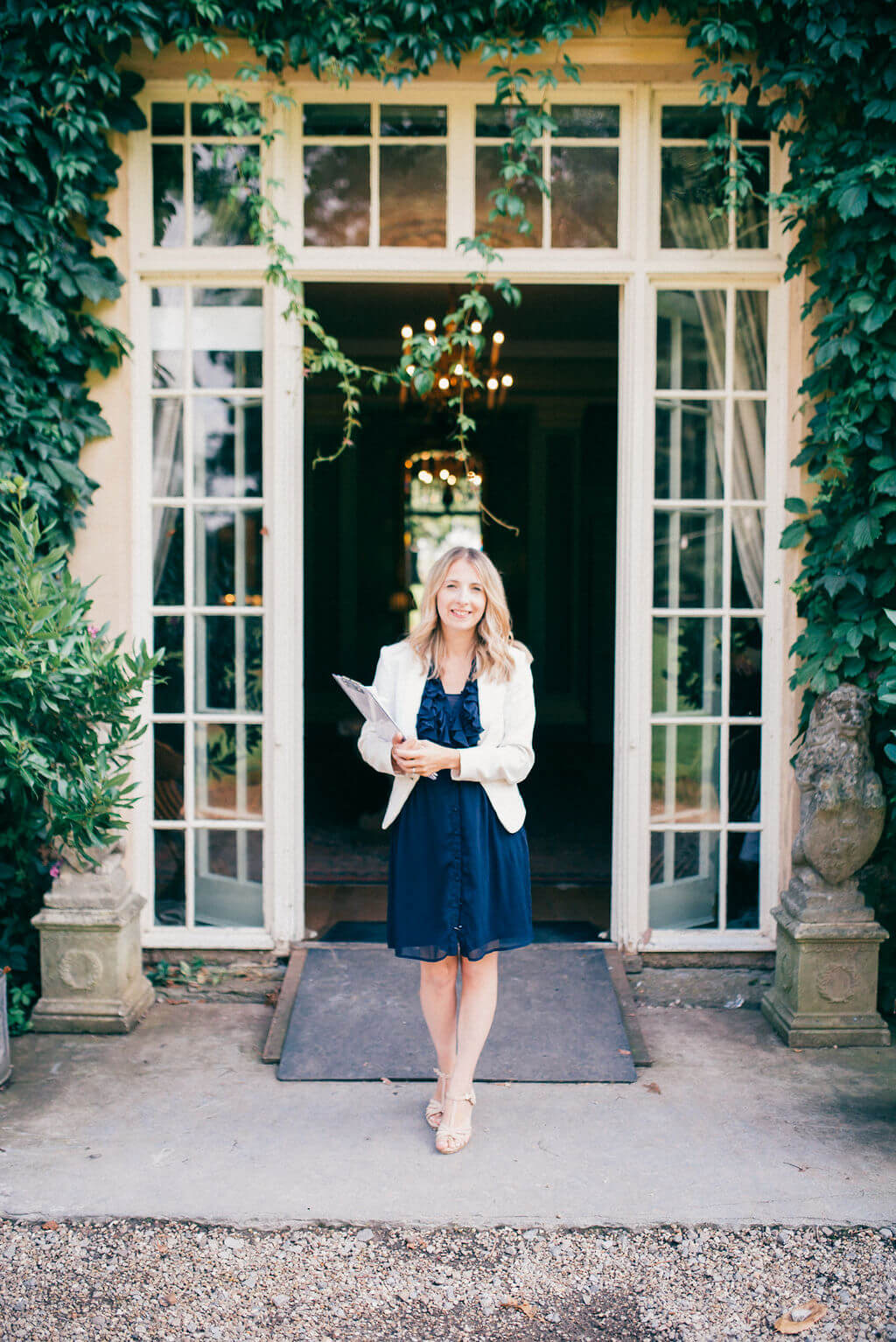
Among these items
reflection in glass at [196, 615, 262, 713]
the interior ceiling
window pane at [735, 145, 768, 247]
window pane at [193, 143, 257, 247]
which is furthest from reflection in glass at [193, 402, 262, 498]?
the interior ceiling

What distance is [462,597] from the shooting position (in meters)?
2.71

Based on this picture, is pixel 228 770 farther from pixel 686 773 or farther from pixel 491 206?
pixel 491 206

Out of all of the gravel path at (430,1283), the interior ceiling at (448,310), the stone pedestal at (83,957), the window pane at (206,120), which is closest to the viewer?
the gravel path at (430,1283)

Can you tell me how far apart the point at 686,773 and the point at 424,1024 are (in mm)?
1405

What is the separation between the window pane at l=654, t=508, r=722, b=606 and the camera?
13.1 feet

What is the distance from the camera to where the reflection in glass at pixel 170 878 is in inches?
159

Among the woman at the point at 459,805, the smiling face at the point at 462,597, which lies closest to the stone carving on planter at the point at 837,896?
the woman at the point at 459,805

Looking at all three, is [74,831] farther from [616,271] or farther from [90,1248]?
[616,271]

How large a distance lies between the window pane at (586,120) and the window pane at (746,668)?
6.39 feet

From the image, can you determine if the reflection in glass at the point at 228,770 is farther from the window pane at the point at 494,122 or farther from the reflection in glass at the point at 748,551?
the window pane at the point at 494,122

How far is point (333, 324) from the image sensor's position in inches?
332

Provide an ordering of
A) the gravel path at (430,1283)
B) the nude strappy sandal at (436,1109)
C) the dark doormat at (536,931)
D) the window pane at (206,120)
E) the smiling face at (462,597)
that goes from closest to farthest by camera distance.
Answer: the gravel path at (430,1283) < the smiling face at (462,597) < the nude strappy sandal at (436,1109) < the window pane at (206,120) < the dark doormat at (536,931)

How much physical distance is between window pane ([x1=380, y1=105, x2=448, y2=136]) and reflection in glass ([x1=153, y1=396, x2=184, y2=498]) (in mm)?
1321

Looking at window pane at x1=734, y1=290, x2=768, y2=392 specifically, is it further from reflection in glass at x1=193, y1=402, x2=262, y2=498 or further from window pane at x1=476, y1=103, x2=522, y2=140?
reflection in glass at x1=193, y1=402, x2=262, y2=498
